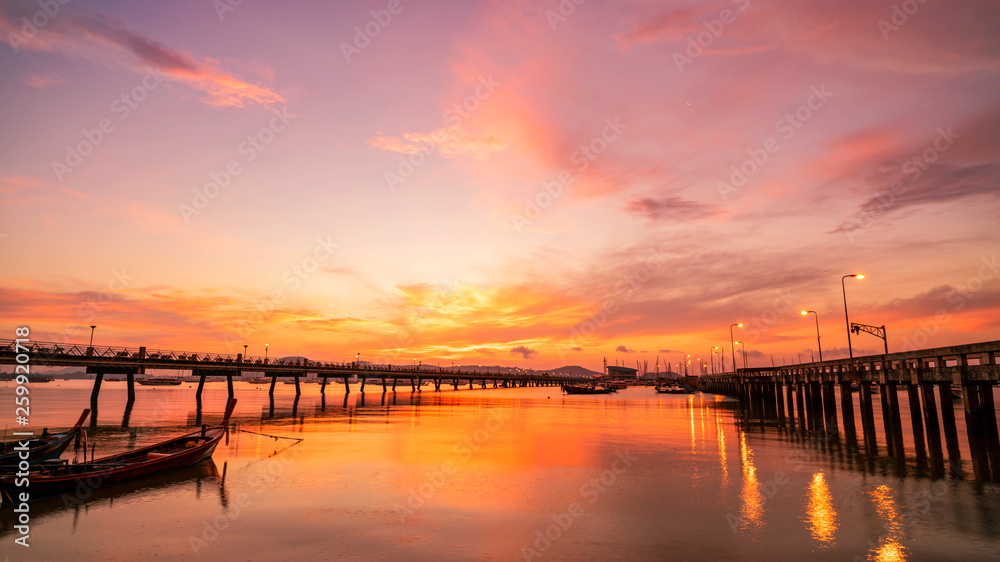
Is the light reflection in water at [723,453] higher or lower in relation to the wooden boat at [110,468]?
lower

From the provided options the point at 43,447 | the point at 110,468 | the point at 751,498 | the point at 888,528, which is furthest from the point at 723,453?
the point at 43,447

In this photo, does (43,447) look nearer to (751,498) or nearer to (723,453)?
(751,498)

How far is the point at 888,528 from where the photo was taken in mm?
15375

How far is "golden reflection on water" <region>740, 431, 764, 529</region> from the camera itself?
16.4 metres

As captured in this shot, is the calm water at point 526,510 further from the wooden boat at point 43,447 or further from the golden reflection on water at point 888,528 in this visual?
the wooden boat at point 43,447

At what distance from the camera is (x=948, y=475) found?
2309 centimetres

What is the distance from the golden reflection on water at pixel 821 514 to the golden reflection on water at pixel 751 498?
1418 millimetres

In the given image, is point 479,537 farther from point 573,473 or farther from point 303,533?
point 573,473

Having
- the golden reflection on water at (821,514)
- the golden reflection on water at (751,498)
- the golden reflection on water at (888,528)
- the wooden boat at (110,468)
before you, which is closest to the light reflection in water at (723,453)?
the golden reflection on water at (751,498)

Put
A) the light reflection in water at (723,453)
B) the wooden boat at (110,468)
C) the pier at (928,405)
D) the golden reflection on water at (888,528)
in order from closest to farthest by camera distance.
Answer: the golden reflection on water at (888,528), the wooden boat at (110,468), the light reflection in water at (723,453), the pier at (928,405)

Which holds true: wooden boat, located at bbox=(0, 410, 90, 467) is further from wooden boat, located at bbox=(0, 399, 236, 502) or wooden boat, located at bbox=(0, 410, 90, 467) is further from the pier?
the pier

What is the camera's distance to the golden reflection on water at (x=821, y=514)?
14.8 metres

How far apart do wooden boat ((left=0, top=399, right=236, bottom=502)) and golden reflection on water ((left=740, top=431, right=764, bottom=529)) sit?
2437 centimetres

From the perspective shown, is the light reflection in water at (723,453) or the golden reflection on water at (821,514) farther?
the light reflection in water at (723,453)
